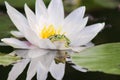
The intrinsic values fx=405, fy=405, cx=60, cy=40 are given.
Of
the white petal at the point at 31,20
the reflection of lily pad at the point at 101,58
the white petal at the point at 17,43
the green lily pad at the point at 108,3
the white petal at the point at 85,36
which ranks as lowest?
the reflection of lily pad at the point at 101,58

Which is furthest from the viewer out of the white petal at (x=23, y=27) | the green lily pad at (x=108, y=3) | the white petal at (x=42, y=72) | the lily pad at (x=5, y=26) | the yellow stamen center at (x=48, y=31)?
the green lily pad at (x=108, y=3)

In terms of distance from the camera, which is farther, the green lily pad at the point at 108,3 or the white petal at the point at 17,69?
the green lily pad at the point at 108,3

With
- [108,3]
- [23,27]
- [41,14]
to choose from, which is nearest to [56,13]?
[41,14]

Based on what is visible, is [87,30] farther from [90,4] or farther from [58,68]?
[90,4]

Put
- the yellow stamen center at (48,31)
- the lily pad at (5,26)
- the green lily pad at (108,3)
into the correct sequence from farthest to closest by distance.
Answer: the green lily pad at (108,3), the lily pad at (5,26), the yellow stamen center at (48,31)

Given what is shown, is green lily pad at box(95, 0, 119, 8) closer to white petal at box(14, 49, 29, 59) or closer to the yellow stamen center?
the yellow stamen center

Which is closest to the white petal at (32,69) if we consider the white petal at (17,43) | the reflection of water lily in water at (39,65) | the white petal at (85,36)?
the reflection of water lily in water at (39,65)

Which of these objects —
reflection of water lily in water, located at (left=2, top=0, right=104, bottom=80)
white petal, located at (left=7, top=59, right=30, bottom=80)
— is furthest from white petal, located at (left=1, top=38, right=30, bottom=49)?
white petal, located at (left=7, top=59, right=30, bottom=80)

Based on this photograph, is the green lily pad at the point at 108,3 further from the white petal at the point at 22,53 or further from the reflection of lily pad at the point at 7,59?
the reflection of lily pad at the point at 7,59
